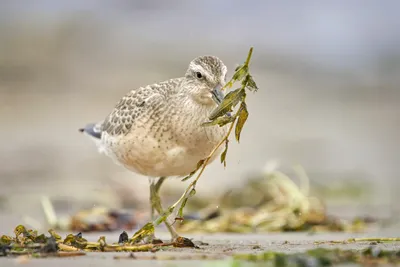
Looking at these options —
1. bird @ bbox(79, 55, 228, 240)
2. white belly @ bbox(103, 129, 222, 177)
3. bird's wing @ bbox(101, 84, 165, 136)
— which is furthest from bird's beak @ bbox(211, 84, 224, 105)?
bird's wing @ bbox(101, 84, 165, 136)

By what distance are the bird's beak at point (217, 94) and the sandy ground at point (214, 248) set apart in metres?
1.00

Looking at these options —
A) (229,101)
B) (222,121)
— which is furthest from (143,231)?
(229,101)

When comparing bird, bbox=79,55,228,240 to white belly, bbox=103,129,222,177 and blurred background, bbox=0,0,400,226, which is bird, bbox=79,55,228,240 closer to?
white belly, bbox=103,129,222,177

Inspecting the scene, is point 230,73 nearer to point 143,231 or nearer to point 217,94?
point 217,94

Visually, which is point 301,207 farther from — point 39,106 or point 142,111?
point 39,106

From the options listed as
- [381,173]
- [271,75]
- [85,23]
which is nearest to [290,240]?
[381,173]

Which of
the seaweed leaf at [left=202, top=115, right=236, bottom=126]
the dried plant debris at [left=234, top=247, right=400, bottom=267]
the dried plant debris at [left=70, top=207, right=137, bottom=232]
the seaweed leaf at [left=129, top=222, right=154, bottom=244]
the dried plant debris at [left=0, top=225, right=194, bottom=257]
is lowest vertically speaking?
the dried plant debris at [left=234, top=247, right=400, bottom=267]

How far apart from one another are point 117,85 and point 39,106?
2.24 m

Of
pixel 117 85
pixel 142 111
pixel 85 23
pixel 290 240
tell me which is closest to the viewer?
pixel 290 240

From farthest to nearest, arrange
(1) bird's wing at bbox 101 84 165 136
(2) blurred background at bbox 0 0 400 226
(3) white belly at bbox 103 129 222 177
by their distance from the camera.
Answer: (2) blurred background at bbox 0 0 400 226 < (1) bird's wing at bbox 101 84 165 136 < (3) white belly at bbox 103 129 222 177

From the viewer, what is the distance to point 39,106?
18.0 metres

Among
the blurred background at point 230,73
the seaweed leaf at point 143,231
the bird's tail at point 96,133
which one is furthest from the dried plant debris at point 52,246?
the blurred background at point 230,73

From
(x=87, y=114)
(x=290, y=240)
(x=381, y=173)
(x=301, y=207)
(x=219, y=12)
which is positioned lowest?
(x=290, y=240)

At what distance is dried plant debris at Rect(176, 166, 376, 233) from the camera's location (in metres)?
7.82
